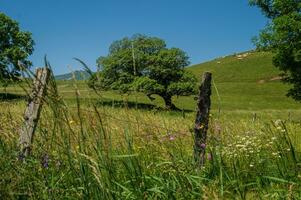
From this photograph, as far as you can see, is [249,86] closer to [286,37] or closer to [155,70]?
[155,70]

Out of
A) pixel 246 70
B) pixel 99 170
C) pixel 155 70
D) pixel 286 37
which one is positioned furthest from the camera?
pixel 246 70

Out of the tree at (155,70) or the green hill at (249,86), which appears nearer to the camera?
the tree at (155,70)

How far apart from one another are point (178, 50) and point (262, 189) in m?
55.8

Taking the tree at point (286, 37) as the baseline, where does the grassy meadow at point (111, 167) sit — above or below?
below

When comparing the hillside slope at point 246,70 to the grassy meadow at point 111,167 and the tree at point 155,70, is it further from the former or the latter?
the grassy meadow at point 111,167

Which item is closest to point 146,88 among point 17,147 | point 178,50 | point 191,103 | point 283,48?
point 178,50

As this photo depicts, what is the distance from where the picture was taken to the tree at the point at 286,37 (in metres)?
33.9

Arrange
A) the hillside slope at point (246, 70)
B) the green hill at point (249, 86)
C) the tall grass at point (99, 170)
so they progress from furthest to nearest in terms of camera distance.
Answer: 1. the hillside slope at point (246, 70)
2. the green hill at point (249, 86)
3. the tall grass at point (99, 170)

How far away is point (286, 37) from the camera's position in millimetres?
34562

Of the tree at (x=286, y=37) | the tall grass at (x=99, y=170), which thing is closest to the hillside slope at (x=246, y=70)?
the tree at (x=286, y=37)

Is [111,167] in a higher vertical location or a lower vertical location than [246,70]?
lower

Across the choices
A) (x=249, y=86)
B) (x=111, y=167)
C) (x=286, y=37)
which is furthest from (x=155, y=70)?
(x=111, y=167)

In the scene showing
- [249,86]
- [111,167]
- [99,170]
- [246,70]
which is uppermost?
[246,70]

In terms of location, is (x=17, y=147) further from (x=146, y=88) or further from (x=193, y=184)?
(x=146, y=88)
